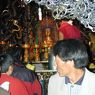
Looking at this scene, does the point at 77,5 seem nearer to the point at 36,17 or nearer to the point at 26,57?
the point at 26,57

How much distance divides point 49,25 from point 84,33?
591mm

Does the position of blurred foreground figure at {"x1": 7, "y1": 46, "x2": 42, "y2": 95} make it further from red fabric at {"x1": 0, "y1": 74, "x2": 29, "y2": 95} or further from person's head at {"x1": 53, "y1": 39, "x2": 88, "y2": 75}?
person's head at {"x1": 53, "y1": 39, "x2": 88, "y2": 75}

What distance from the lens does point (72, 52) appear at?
6.63 feet

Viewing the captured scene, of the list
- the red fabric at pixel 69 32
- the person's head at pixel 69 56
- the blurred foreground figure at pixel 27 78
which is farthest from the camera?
the blurred foreground figure at pixel 27 78

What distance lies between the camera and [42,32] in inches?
211

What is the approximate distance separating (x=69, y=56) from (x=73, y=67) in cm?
8

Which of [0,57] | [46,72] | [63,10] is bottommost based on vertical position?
[46,72]

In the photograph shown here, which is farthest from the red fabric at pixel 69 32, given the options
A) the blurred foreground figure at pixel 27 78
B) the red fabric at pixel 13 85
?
the red fabric at pixel 13 85

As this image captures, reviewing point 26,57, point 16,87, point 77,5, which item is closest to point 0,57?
point 16,87

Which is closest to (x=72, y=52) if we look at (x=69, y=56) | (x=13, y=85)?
(x=69, y=56)

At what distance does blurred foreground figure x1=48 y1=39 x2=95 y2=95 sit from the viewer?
2.02 metres

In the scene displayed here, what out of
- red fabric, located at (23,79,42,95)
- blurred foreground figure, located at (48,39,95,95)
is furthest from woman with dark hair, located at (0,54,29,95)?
red fabric, located at (23,79,42,95)

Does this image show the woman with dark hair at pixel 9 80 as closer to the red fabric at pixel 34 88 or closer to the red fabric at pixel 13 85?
the red fabric at pixel 13 85

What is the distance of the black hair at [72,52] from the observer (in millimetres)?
2018
